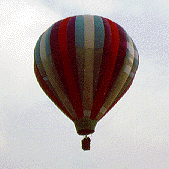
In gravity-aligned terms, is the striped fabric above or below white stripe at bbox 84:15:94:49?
below

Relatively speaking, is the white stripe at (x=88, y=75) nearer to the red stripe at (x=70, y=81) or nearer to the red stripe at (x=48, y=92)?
the red stripe at (x=70, y=81)

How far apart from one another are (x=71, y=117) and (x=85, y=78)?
6.58 ft

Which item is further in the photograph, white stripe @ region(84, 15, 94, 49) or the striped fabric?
white stripe @ region(84, 15, 94, 49)

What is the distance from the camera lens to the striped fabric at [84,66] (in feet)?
87.5

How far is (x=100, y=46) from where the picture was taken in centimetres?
2686

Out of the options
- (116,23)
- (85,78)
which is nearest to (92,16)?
(116,23)

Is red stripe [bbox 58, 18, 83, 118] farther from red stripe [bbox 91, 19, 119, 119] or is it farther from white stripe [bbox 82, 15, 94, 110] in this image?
red stripe [bbox 91, 19, 119, 119]

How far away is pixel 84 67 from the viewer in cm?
2659

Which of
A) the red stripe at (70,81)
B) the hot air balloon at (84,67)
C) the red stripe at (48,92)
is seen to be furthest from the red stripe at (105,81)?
the red stripe at (48,92)

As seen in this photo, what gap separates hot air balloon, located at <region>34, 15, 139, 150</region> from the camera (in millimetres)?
26656

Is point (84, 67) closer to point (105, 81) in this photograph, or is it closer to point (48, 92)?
point (105, 81)

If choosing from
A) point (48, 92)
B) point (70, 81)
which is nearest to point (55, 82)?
point (70, 81)

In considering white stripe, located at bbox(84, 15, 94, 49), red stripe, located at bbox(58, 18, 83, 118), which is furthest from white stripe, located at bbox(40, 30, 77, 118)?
white stripe, located at bbox(84, 15, 94, 49)

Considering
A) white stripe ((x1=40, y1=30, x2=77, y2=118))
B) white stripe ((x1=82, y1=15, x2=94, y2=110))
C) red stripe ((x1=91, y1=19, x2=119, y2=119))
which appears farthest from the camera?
white stripe ((x1=40, y1=30, x2=77, y2=118))
